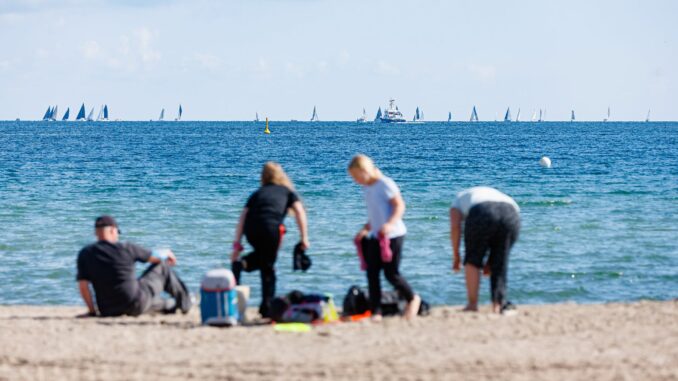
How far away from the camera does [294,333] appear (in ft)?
26.6

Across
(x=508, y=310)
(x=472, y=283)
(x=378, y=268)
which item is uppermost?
(x=378, y=268)

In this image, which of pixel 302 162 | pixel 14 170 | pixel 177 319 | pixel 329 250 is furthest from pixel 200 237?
pixel 302 162

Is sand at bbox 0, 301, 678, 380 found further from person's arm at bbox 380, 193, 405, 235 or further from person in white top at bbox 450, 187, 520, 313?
person's arm at bbox 380, 193, 405, 235

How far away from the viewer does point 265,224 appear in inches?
336

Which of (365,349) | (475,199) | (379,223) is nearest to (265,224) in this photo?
(379,223)

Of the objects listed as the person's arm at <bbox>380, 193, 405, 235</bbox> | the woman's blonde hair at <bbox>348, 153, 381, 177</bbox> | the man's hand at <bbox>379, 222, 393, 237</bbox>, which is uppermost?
the woman's blonde hair at <bbox>348, 153, 381, 177</bbox>

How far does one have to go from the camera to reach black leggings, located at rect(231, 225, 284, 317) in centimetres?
860

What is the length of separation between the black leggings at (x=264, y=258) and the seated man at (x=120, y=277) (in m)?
0.93

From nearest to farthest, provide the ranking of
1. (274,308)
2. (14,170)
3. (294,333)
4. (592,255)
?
A: (294,333), (274,308), (592,255), (14,170)

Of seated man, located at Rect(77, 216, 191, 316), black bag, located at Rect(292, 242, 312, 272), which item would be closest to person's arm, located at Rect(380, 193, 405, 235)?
black bag, located at Rect(292, 242, 312, 272)

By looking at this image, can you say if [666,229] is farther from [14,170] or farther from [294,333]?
[14,170]

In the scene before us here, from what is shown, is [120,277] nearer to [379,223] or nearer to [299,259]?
[299,259]

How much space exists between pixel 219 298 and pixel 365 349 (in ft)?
5.89

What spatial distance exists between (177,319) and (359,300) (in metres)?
1.83
